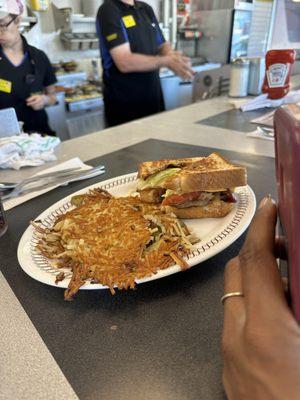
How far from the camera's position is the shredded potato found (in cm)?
49

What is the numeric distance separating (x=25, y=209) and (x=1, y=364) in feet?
1.49

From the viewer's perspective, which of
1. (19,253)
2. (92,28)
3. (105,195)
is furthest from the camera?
(92,28)

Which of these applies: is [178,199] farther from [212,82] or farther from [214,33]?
[214,33]

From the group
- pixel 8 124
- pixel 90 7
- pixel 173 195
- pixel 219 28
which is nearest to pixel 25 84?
pixel 8 124

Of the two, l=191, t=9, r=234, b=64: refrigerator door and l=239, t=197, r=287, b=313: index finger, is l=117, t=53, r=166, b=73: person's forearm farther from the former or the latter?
l=239, t=197, r=287, b=313: index finger

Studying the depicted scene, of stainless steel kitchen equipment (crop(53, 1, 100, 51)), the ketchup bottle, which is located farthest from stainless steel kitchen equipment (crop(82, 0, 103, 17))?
the ketchup bottle

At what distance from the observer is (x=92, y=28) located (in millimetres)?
3594

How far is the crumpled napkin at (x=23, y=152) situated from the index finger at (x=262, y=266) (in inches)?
35.8

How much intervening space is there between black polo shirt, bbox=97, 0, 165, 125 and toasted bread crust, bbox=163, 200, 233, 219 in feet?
4.88

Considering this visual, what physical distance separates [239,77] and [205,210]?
4.63 ft

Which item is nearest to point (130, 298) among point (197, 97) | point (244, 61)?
point (244, 61)

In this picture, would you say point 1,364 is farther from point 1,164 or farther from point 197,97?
point 197,97

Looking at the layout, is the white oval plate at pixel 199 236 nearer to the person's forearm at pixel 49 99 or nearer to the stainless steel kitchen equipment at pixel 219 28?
the person's forearm at pixel 49 99

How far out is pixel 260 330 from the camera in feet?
0.94
